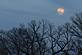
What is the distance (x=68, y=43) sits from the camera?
5916cm

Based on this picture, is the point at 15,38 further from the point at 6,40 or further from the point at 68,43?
the point at 68,43

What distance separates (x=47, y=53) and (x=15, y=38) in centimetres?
855

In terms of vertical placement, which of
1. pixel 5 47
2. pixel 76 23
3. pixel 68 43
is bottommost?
pixel 5 47

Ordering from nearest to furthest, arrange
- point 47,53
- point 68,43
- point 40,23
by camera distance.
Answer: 1. point 68,43
2. point 47,53
3. point 40,23

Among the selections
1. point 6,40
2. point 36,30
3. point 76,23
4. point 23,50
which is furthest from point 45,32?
point 76,23

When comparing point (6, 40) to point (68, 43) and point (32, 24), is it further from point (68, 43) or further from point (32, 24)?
point (68, 43)

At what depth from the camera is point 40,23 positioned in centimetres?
6881

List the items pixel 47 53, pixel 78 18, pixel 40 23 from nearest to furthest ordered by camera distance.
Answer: pixel 78 18
pixel 47 53
pixel 40 23

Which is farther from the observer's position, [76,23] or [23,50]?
[23,50]

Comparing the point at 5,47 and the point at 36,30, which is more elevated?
the point at 36,30

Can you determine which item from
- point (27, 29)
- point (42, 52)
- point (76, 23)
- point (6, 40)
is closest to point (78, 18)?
point (76, 23)

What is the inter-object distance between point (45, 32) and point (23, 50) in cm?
694

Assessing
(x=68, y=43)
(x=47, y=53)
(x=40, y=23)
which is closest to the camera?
(x=68, y=43)

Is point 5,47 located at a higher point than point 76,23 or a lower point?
lower
